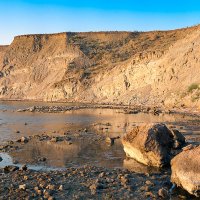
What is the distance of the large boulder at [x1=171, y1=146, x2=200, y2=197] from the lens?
14.1 m

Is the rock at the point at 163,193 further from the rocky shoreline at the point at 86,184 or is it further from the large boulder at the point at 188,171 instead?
the large boulder at the point at 188,171

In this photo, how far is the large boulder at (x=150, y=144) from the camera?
18.9 meters

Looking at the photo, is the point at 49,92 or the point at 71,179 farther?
the point at 49,92

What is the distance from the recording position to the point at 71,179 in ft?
52.5

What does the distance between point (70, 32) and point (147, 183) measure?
12208 centimetres

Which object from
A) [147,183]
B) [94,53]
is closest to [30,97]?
[94,53]

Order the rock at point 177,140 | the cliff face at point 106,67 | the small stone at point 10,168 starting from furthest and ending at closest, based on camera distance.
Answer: the cliff face at point 106,67
the rock at point 177,140
the small stone at point 10,168

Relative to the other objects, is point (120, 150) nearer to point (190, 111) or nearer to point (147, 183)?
point (147, 183)

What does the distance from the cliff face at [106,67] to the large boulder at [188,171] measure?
40.6 metres

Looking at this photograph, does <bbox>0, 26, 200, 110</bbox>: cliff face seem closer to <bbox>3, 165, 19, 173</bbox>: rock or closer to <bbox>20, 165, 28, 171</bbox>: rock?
<bbox>20, 165, 28, 171</bbox>: rock

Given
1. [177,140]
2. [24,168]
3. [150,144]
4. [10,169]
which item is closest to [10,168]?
[10,169]

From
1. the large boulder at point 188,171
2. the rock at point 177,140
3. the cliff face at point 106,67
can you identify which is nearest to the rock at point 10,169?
the large boulder at point 188,171

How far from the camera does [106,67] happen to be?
100250mm

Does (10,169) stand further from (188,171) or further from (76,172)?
(188,171)
